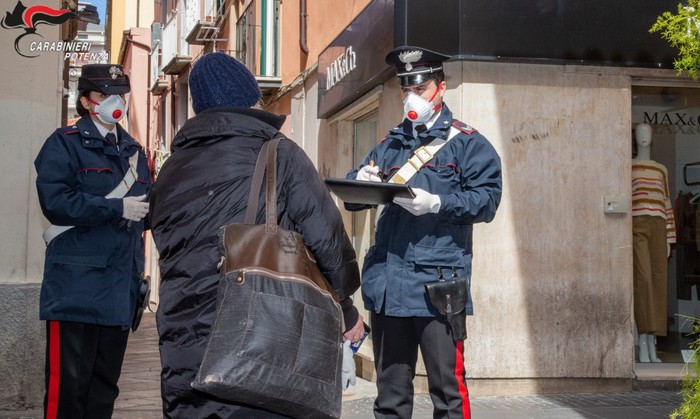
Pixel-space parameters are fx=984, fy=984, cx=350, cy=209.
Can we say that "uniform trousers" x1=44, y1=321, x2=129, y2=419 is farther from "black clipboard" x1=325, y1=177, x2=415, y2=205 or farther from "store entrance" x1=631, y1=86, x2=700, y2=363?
"store entrance" x1=631, y1=86, x2=700, y2=363

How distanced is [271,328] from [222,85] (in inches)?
37.1

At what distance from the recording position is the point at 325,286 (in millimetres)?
3252

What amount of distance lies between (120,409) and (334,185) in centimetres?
369

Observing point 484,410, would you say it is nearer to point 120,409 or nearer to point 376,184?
point 120,409

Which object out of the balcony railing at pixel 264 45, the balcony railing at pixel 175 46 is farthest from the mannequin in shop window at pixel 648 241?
the balcony railing at pixel 175 46

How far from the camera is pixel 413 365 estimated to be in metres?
4.58

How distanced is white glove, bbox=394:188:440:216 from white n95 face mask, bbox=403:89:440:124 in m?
0.59

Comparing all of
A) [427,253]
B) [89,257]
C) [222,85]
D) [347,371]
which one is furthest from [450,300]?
[89,257]

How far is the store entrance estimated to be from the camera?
28.0 ft

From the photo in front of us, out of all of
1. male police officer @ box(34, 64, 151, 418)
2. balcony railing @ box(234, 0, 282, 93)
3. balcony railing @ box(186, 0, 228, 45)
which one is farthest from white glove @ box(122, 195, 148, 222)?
balcony railing @ box(186, 0, 228, 45)

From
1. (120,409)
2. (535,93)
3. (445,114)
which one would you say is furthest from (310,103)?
(445,114)

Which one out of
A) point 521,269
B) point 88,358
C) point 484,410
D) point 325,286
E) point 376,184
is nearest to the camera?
point 325,286

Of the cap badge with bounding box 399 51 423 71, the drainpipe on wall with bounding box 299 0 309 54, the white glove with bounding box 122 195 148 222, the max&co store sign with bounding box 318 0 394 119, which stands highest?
the drainpipe on wall with bounding box 299 0 309 54

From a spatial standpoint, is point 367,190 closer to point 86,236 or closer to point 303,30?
point 86,236
